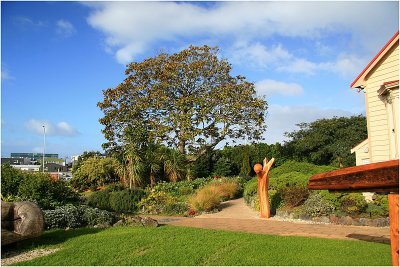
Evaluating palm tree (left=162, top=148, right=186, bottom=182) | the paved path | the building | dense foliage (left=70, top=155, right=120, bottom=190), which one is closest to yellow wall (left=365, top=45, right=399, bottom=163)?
the building

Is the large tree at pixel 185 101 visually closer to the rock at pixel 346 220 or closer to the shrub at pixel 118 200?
the shrub at pixel 118 200

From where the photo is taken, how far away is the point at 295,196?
13469 millimetres

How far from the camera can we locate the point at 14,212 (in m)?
7.64

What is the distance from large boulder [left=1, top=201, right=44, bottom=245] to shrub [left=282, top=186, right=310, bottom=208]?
8.66m

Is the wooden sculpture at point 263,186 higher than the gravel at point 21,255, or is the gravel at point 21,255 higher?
the wooden sculpture at point 263,186

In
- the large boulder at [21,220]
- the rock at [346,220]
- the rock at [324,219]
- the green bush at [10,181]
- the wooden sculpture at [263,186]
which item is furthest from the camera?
the wooden sculpture at [263,186]

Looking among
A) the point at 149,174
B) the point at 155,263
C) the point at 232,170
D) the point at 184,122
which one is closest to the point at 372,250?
the point at 155,263

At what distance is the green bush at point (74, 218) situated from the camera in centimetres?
1034

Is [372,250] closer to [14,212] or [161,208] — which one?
[14,212]

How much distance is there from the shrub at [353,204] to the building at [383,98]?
1.65 m

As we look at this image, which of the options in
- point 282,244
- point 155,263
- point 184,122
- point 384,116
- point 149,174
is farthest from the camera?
point 149,174

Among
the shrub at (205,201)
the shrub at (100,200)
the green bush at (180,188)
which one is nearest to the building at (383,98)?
the shrub at (205,201)

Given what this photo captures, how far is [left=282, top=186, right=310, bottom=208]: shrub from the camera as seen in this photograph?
44.0 ft

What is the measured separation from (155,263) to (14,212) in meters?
3.37
